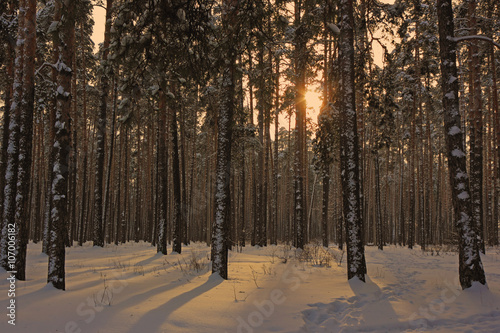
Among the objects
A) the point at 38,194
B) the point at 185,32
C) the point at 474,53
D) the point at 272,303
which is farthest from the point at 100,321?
the point at 38,194

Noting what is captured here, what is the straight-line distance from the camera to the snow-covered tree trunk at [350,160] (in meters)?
7.16

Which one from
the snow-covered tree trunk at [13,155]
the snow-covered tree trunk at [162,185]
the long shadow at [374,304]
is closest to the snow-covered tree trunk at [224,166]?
the long shadow at [374,304]

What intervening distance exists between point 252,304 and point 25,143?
6.65m

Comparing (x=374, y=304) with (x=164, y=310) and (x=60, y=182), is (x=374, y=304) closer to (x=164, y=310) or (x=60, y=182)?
(x=164, y=310)

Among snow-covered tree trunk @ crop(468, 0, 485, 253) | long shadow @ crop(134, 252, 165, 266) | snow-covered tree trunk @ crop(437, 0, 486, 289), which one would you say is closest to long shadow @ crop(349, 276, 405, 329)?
snow-covered tree trunk @ crop(437, 0, 486, 289)

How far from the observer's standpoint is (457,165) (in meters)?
6.38

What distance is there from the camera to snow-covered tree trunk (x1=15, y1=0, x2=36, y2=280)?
715 cm

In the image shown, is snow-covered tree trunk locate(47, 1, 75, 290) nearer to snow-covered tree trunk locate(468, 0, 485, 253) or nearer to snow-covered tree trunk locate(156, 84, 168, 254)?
snow-covered tree trunk locate(156, 84, 168, 254)

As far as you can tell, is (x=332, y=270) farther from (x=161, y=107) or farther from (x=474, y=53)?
(x=474, y=53)

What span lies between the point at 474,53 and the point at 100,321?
1617 centimetres

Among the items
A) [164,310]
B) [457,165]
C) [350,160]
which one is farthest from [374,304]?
[164,310]

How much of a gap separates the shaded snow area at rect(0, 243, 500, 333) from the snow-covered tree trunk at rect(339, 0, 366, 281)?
542 millimetres

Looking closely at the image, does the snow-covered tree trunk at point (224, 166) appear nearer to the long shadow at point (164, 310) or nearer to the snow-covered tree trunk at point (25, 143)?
the long shadow at point (164, 310)

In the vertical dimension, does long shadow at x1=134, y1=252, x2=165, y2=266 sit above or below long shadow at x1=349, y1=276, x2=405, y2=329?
below
